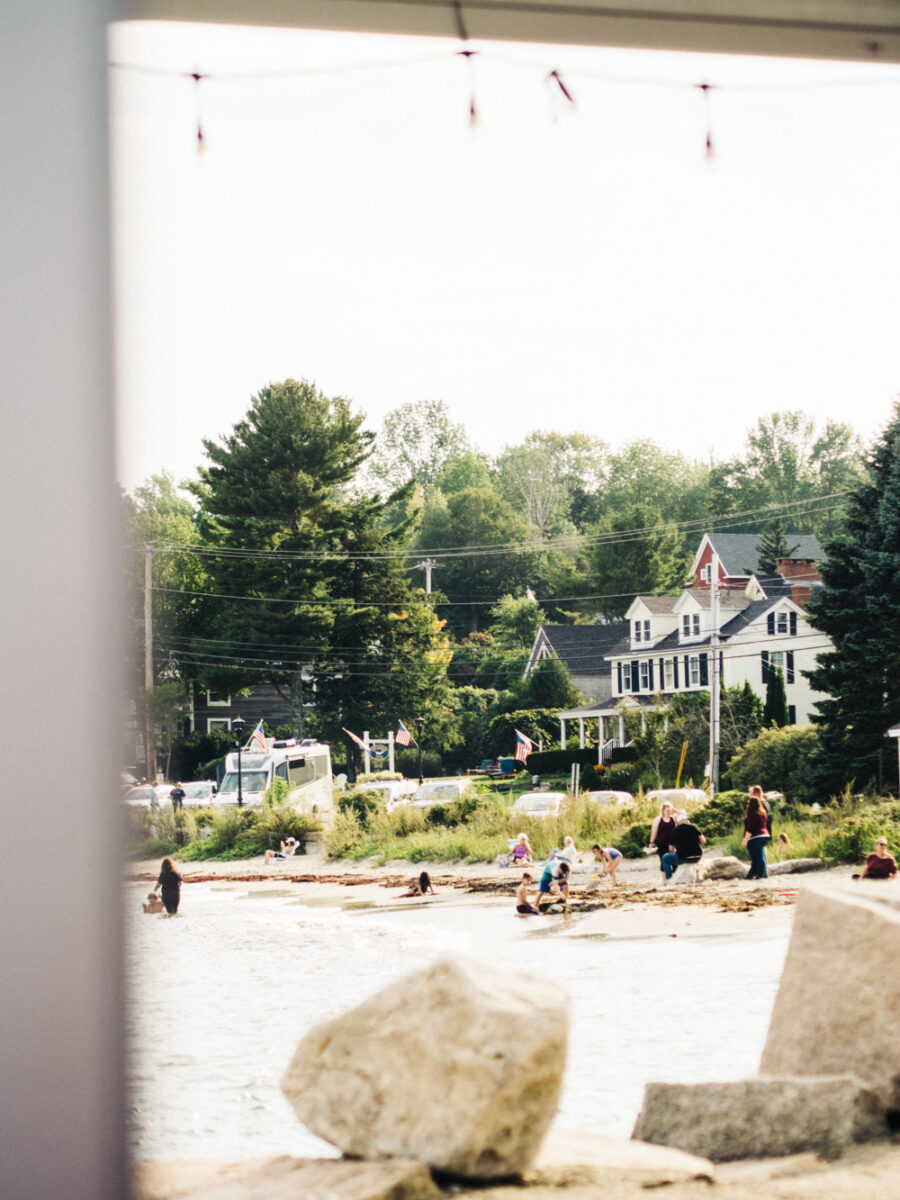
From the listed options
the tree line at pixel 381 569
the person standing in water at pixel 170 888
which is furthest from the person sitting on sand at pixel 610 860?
the tree line at pixel 381 569

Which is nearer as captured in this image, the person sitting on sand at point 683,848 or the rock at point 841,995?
the rock at point 841,995

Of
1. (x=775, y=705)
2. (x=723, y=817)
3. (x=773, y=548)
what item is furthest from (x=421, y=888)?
(x=773, y=548)

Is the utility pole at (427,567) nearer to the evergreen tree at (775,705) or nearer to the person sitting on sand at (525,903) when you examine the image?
the evergreen tree at (775,705)

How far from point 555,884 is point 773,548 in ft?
54.4

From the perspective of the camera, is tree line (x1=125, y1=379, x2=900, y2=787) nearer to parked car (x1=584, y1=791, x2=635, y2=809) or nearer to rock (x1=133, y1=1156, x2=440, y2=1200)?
parked car (x1=584, y1=791, x2=635, y2=809)

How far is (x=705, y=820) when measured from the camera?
12.2m

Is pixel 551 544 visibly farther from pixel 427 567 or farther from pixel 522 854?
pixel 522 854

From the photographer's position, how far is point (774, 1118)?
82.1 inches

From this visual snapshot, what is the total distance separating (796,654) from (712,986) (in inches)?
622

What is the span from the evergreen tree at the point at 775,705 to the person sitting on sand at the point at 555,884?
8751mm

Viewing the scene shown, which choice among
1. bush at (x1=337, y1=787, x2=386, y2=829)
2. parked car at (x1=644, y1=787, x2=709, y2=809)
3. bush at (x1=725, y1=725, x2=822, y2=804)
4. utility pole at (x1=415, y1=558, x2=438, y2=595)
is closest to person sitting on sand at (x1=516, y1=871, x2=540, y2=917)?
parked car at (x1=644, y1=787, x2=709, y2=809)

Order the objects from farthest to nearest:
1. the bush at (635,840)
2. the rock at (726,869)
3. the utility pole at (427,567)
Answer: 1. the utility pole at (427,567)
2. the bush at (635,840)
3. the rock at (726,869)

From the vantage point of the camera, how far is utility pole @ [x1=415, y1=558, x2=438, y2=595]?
2806 cm

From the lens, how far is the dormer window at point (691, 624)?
23.5 meters
